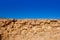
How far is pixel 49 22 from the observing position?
6.15 m

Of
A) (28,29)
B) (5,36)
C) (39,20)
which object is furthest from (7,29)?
(39,20)

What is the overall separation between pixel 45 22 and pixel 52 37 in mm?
660

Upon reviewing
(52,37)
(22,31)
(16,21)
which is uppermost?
(16,21)

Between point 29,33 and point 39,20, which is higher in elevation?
point 39,20

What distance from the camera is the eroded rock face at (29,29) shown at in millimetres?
6094

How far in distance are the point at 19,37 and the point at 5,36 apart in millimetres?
609

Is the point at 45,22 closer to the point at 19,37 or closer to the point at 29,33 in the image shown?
the point at 29,33

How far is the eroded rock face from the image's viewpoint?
20.0 feet

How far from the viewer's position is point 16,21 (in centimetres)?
642

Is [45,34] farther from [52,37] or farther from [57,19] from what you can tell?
[57,19]

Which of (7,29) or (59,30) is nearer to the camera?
(59,30)

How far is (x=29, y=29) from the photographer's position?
20.7 ft

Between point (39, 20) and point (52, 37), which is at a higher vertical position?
point (39, 20)

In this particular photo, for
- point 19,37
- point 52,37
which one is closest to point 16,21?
point 19,37
